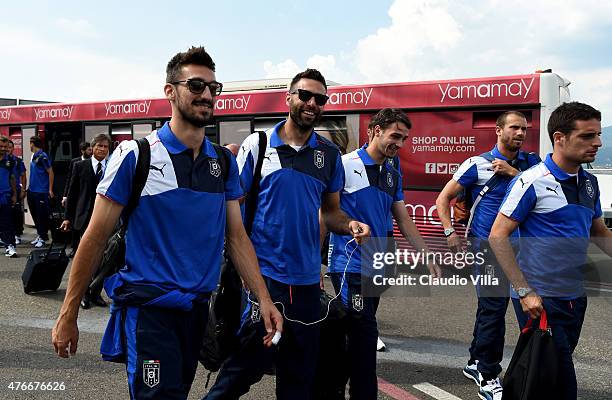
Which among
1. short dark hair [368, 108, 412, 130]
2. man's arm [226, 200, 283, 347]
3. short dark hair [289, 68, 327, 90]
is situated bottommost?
man's arm [226, 200, 283, 347]

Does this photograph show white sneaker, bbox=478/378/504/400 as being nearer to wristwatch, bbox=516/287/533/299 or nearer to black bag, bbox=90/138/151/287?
wristwatch, bbox=516/287/533/299

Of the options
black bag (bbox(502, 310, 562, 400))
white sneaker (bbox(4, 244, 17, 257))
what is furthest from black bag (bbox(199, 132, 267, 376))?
white sneaker (bbox(4, 244, 17, 257))

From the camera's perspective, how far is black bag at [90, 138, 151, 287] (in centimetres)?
255

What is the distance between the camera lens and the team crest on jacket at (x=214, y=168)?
9.04 ft

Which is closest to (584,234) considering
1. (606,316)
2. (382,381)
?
(382,381)

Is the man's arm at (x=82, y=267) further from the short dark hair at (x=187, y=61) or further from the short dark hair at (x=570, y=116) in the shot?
the short dark hair at (x=570, y=116)

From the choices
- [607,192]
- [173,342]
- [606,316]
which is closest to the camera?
[173,342]

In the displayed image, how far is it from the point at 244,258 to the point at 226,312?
0.42 meters

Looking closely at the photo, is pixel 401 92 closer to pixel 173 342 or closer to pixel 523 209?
pixel 523 209

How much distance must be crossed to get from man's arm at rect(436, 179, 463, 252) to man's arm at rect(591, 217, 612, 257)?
1.32 metres

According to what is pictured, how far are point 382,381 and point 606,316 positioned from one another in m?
3.47

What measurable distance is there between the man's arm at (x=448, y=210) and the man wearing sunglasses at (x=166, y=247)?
2.54 metres

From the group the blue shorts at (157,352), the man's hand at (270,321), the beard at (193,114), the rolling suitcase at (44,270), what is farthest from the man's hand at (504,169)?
the rolling suitcase at (44,270)

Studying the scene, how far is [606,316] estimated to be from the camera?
22.5 feet
